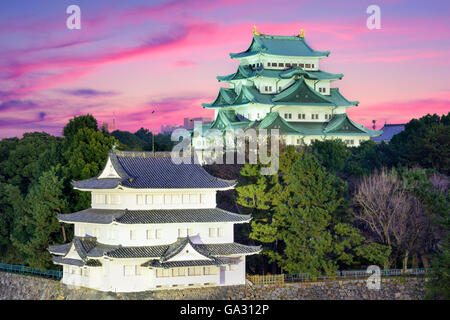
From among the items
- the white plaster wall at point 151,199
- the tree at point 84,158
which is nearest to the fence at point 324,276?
the white plaster wall at point 151,199

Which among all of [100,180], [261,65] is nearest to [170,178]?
[100,180]

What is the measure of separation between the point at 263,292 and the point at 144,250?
6854mm

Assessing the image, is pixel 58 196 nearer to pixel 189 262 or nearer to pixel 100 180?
pixel 100 180

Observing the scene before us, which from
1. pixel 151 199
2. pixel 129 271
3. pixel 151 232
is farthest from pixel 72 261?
pixel 151 199

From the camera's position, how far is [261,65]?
7575 centimetres

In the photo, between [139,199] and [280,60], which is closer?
[139,199]

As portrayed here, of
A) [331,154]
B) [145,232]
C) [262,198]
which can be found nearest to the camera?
[145,232]

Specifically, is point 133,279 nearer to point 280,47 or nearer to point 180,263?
point 180,263

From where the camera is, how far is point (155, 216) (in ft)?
136

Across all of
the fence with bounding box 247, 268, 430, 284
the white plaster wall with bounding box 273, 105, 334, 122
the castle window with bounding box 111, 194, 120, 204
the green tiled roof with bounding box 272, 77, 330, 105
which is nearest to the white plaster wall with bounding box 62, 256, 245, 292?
the fence with bounding box 247, 268, 430, 284

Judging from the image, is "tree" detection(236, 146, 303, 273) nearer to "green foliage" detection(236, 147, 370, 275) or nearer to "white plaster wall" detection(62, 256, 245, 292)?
"green foliage" detection(236, 147, 370, 275)

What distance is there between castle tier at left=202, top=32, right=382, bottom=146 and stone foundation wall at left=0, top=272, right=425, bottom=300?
24.9m
